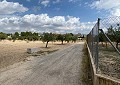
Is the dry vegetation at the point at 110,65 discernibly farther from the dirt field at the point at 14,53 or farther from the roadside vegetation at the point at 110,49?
the dirt field at the point at 14,53

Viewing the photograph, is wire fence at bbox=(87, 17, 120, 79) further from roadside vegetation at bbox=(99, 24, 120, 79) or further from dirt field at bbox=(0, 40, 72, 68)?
dirt field at bbox=(0, 40, 72, 68)

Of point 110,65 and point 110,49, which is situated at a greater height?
point 110,49

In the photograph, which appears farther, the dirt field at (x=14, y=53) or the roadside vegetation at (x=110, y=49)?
the dirt field at (x=14, y=53)

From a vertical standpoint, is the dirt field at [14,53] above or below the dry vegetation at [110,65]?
below

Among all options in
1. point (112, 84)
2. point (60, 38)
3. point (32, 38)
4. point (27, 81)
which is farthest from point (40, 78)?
point (32, 38)

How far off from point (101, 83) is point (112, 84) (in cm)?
89

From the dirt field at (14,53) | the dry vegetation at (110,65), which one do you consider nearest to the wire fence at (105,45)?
the dry vegetation at (110,65)

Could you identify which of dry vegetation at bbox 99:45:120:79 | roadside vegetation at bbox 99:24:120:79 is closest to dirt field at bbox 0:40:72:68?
dry vegetation at bbox 99:45:120:79

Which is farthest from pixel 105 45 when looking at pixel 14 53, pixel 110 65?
pixel 14 53

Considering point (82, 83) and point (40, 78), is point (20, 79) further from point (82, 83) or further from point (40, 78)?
point (82, 83)

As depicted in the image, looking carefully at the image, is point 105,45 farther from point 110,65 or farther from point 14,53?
point 14,53

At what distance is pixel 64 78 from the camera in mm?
11867

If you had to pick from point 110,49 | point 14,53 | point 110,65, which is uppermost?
point 110,49

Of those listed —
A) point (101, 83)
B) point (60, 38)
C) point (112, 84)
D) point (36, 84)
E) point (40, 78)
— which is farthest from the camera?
point (60, 38)
